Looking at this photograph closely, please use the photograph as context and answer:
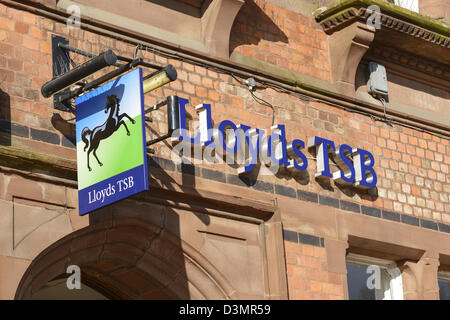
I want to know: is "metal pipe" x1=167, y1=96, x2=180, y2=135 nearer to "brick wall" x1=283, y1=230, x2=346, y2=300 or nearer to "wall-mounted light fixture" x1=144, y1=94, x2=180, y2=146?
"wall-mounted light fixture" x1=144, y1=94, x2=180, y2=146

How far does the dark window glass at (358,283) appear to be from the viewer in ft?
41.4

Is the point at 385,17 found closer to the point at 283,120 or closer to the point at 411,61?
the point at 411,61

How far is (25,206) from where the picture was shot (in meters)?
9.75

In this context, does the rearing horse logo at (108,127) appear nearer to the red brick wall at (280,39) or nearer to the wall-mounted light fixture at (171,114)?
the wall-mounted light fixture at (171,114)

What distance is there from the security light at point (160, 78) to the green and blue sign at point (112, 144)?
0.93 ft

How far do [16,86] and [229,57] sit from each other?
277 centimetres

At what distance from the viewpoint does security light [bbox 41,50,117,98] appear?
9.56 m

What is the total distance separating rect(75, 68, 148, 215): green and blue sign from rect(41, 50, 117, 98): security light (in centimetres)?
24

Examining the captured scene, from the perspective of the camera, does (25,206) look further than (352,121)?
No

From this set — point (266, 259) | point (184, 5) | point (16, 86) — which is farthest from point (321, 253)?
point (16, 86)

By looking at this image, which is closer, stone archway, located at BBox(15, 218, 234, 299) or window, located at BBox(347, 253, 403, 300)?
stone archway, located at BBox(15, 218, 234, 299)

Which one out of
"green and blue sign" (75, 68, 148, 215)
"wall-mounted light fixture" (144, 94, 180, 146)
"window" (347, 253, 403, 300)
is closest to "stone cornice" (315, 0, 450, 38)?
"window" (347, 253, 403, 300)

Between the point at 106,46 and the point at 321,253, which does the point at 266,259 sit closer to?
the point at 321,253
